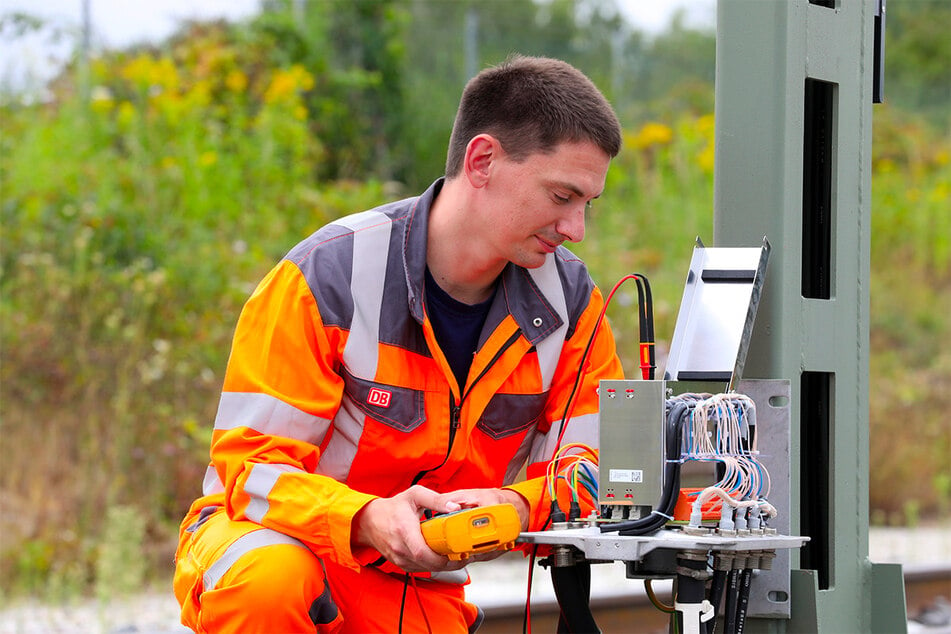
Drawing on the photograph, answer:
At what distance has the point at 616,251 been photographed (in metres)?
10.3

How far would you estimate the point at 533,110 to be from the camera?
303 centimetres

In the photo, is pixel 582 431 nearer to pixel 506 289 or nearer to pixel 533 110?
pixel 506 289

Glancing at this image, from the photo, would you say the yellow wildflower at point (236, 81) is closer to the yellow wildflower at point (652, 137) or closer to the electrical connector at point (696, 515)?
the yellow wildflower at point (652, 137)

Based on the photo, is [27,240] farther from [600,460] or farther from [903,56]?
[903,56]

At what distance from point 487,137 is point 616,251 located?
7332 millimetres

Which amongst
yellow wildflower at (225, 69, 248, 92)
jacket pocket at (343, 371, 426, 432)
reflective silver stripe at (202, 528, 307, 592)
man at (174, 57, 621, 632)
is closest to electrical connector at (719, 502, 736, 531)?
man at (174, 57, 621, 632)

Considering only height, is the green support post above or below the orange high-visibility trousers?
above

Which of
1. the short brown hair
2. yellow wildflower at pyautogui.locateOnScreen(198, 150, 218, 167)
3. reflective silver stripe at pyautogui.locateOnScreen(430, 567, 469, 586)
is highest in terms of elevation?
yellow wildflower at pyautogui.locateOnScreen(198, 150, 218, 167)

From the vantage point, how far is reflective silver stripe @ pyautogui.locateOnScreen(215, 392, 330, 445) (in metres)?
2.90

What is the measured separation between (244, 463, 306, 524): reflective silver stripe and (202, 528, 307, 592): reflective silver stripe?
0.16ft

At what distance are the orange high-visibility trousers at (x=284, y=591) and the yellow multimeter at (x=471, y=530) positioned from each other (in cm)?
34

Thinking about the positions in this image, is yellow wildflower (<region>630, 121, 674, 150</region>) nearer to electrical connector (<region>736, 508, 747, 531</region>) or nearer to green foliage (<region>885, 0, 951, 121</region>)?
green foliage (<region>885, 0, 951, 121</region>)

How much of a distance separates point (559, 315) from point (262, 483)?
0.90 metres

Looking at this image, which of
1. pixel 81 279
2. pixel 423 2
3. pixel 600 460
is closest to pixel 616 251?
pixel 81 279
